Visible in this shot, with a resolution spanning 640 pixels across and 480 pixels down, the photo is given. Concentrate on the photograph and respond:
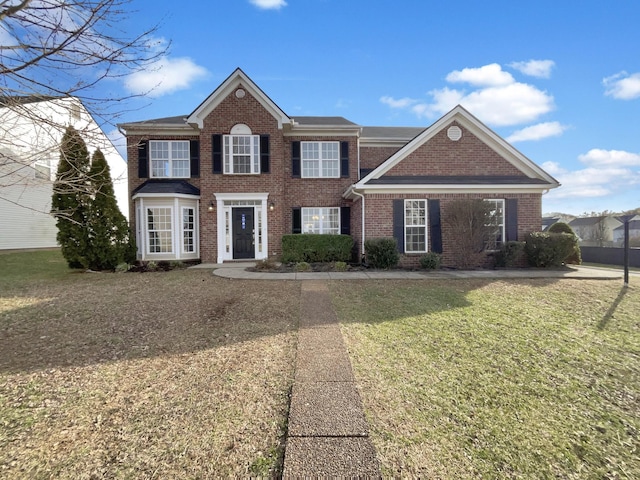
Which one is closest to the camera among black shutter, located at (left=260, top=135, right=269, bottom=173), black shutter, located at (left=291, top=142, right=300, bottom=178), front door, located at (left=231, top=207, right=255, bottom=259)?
black shutter, located at (left=260, top=135, right=269, bottom=173)

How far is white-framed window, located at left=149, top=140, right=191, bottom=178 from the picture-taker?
13320 mm

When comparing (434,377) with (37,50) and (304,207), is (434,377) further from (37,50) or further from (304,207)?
(304,207)

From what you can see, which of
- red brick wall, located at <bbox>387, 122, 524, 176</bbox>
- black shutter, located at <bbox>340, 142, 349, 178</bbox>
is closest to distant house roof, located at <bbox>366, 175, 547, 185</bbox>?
red brick wall, located at <bbox>387, 122, 524, 176</bbox>

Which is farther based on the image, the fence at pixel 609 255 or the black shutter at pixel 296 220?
the fence at pixel 609 255

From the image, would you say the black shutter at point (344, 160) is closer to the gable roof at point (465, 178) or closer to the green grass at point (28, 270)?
the gable roof at point (465, 178)

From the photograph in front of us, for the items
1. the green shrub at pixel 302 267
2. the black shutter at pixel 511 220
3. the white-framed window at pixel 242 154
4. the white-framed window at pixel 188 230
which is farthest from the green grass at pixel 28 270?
the black shutter at pixel 511 220

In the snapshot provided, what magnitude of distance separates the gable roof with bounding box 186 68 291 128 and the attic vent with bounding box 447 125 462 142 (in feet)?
21.6

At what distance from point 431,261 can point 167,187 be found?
10907mm

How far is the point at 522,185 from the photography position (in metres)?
11.4

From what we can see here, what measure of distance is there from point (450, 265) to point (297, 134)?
8.61 m

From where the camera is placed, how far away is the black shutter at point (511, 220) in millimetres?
11445

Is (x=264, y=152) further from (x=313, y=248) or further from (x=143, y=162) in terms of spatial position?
(x=143, y=162)

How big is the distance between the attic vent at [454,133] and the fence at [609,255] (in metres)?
10.2

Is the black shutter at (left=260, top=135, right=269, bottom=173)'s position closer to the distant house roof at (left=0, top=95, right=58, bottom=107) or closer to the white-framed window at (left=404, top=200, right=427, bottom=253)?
the white-framed window at (left=404, top=200, right=427, bottom=253)
